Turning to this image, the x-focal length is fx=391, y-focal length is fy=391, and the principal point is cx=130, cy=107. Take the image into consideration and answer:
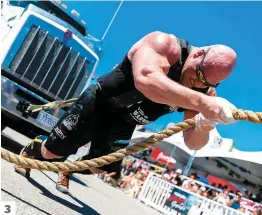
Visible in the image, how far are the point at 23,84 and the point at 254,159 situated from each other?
23.8 ft

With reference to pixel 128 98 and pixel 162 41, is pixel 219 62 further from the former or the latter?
pixel 128 98

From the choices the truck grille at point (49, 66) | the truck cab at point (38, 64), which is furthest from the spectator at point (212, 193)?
the truck grille at point (49, 66)

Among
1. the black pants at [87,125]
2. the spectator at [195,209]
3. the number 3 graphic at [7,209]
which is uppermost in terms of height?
the black pants at [87,125]

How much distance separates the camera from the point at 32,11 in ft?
19.5

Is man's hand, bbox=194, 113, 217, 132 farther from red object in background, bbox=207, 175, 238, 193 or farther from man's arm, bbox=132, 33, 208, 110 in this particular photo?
red object in background, bbox=207, 175, 238, 193

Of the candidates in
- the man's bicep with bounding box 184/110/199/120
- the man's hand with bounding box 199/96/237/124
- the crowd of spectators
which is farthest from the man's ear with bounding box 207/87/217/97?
the crowd of spectators

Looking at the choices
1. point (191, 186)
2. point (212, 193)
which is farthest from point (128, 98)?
point (212, 193)

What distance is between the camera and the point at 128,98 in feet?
9.91

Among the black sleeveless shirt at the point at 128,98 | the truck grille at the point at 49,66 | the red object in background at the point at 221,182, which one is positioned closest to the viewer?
the black sleeveless shirt at the point at 128,98

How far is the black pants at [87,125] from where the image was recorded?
3.17m

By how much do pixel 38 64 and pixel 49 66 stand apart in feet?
0.60

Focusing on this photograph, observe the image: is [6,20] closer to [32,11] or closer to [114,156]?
[32,11]

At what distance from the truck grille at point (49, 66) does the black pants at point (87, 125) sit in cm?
273

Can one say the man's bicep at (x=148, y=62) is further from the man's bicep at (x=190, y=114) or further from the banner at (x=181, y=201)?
the banner at (x=181, y=201)
